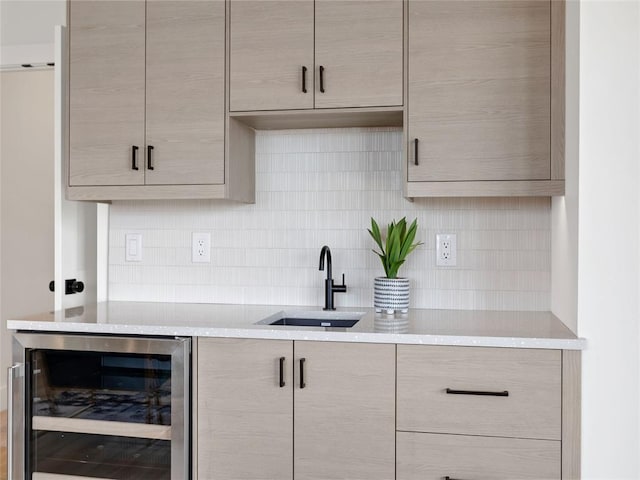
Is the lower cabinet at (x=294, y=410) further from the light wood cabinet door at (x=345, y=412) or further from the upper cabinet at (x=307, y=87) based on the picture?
the upper cabinet at (x=307, y=87)

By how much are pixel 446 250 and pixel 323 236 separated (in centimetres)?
50

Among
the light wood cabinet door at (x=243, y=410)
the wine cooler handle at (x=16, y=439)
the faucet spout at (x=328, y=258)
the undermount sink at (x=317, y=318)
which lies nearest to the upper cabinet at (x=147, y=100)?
the faucet spout at (x=328, y=258)

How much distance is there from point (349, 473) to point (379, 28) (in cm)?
148

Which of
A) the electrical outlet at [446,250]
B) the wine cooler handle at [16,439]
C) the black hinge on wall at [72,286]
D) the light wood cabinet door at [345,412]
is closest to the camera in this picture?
the light wood cabinet door at [345,412]

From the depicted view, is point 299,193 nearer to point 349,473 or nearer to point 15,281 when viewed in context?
point 349,473

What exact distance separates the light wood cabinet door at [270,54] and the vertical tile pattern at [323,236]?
1.11 ft

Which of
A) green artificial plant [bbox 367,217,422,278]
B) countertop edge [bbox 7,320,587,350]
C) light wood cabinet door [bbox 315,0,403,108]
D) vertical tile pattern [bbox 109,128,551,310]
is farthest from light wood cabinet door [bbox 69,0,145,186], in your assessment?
green artificial plant [bbox 367,217,422,278]

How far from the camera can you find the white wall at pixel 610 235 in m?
1.69

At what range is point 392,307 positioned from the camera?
2.22m

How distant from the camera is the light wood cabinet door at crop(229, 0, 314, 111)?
2160 millimetres

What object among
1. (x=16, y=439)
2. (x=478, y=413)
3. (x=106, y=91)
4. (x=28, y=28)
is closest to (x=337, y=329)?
(x=478, y=413)

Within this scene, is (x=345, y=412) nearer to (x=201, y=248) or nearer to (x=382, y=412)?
(x=382, y=412)

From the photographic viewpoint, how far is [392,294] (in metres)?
2.21

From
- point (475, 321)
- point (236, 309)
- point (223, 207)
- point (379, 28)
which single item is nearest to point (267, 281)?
point (236, 309)
